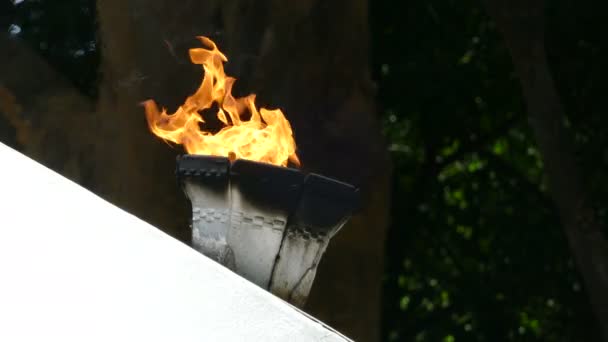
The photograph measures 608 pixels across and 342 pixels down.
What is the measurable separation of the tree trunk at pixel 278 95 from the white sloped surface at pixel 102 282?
2.67m

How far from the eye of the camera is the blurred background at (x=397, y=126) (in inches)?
219

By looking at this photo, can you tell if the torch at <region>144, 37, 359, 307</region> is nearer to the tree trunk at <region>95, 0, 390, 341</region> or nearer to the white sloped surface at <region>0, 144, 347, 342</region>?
the white sloped surface at <region>0, 144, 347, 342</region>

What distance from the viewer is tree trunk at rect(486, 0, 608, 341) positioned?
20.0 feet

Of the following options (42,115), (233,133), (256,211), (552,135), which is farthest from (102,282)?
(552,135)

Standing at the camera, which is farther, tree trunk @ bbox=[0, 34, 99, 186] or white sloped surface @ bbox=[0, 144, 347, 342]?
tree trunk @ bbox=[0, 34, 99, 186]

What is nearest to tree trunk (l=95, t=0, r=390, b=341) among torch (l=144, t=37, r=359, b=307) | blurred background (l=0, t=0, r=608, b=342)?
blurred background (l=0, t=0, r=608, b=342)

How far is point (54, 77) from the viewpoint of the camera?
5.50 metres

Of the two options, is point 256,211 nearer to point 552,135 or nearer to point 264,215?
point 264,215

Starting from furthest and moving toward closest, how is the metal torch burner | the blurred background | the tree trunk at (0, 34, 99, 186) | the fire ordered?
the blurred background, the tree trunk at (0, 34, 99, 186), the fire, the metal torch burner

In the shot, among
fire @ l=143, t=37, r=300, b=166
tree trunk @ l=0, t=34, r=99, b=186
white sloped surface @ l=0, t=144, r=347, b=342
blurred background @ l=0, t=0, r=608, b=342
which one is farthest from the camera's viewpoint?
blurred background @ l=0, t=0, r=608, b=342

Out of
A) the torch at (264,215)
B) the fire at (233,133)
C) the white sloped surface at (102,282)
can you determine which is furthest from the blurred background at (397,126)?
the white sloped surface at (102,282)

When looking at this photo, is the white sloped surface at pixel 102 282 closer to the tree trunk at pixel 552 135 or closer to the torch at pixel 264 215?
the torch at pixel 264 215

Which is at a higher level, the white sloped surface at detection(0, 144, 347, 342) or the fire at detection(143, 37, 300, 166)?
the fire at detection(143, 37, 300, 166)

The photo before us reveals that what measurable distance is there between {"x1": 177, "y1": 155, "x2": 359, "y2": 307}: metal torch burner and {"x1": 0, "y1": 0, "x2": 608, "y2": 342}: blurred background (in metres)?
2.05
